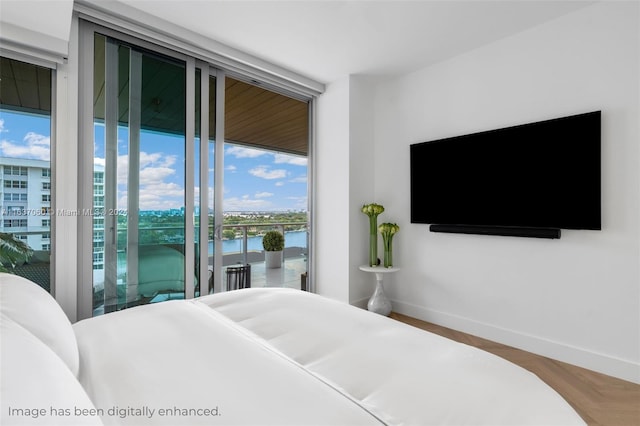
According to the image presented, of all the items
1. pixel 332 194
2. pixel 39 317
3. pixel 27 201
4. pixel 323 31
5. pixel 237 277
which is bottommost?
pixel 237 277

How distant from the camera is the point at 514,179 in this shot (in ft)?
8.80

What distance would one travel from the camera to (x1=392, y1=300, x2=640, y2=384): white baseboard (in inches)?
87.0

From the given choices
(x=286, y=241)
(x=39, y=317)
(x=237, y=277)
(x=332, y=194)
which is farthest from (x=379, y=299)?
(x=39, y=317)

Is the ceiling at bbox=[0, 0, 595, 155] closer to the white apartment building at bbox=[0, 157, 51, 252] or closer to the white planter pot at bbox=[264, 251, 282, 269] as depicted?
the white apartment building at bbox=[0, 157, 51, 252]

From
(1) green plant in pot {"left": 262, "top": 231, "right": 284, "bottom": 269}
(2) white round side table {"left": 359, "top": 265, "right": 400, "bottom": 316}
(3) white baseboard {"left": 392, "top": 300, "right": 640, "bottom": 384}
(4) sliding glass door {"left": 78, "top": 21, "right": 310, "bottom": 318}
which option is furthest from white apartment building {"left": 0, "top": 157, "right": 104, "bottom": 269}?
(3) white baseboard {"left": 392, "top": 300, "right": 640, "bottom": 384}

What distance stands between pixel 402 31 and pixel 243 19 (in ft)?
4.37


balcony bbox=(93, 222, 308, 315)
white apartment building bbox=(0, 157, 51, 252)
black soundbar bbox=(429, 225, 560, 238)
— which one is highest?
white apartment building bbox=(0, 157, 51, 252)

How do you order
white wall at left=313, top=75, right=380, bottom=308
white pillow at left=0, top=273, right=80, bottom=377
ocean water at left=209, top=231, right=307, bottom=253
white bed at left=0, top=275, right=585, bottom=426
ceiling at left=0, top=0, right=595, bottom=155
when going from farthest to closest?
ocean water at left=209, top=231, right=307, bottom=253
white wall at left=313, top=75, right=380, bottom=308
ceiling at left=0, top=0, right=595, bottom=155
white pillow at left=0, top=273, right=80, bottom=377
white bed at left=0, top=275, right=585, bottom=426

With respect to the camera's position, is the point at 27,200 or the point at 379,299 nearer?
the point at 27,200

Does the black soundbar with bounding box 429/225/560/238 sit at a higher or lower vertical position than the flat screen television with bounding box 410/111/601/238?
lower

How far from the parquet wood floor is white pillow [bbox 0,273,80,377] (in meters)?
2.48

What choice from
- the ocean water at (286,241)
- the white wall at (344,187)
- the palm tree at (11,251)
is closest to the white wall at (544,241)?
the white wall at (344,187)

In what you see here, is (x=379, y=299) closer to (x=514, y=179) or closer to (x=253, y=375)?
(x=514, y=179)

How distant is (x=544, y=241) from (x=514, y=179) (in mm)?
560
